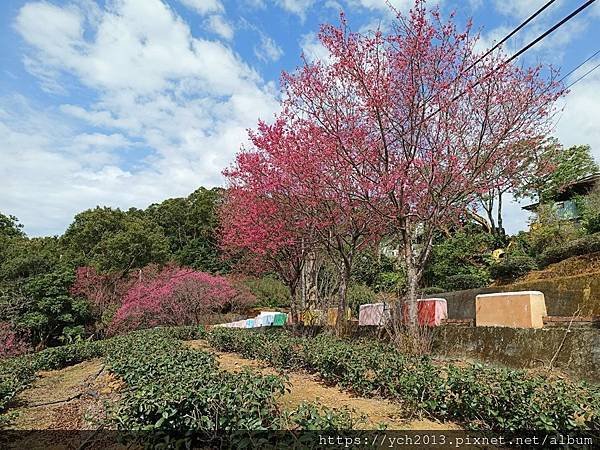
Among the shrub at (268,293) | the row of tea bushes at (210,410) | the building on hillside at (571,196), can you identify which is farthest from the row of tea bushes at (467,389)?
the shrub at (268,293)

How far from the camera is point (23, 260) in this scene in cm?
1559

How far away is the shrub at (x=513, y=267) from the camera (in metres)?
11.0

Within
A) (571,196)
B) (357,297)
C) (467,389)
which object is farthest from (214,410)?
(571,196)

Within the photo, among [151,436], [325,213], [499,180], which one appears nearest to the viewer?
[151,436]

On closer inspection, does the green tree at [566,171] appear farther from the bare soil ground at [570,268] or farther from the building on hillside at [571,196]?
the bare soil ground at [570,268]

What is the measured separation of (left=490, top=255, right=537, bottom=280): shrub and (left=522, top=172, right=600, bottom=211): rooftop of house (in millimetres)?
6404

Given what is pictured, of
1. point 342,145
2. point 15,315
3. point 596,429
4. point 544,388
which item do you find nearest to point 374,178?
point 342,145

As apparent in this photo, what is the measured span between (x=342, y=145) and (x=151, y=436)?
5.39 meters

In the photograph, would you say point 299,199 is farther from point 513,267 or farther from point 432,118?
point 513,267

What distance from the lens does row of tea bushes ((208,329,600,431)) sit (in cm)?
316

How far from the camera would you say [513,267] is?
11.2 m

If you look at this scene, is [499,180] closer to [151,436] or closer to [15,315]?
[151,436]

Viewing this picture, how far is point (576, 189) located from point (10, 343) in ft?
65.7

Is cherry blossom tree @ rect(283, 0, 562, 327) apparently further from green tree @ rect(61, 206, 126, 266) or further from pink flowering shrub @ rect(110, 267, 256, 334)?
green tree @ rect(61, 206, 126, 266)
